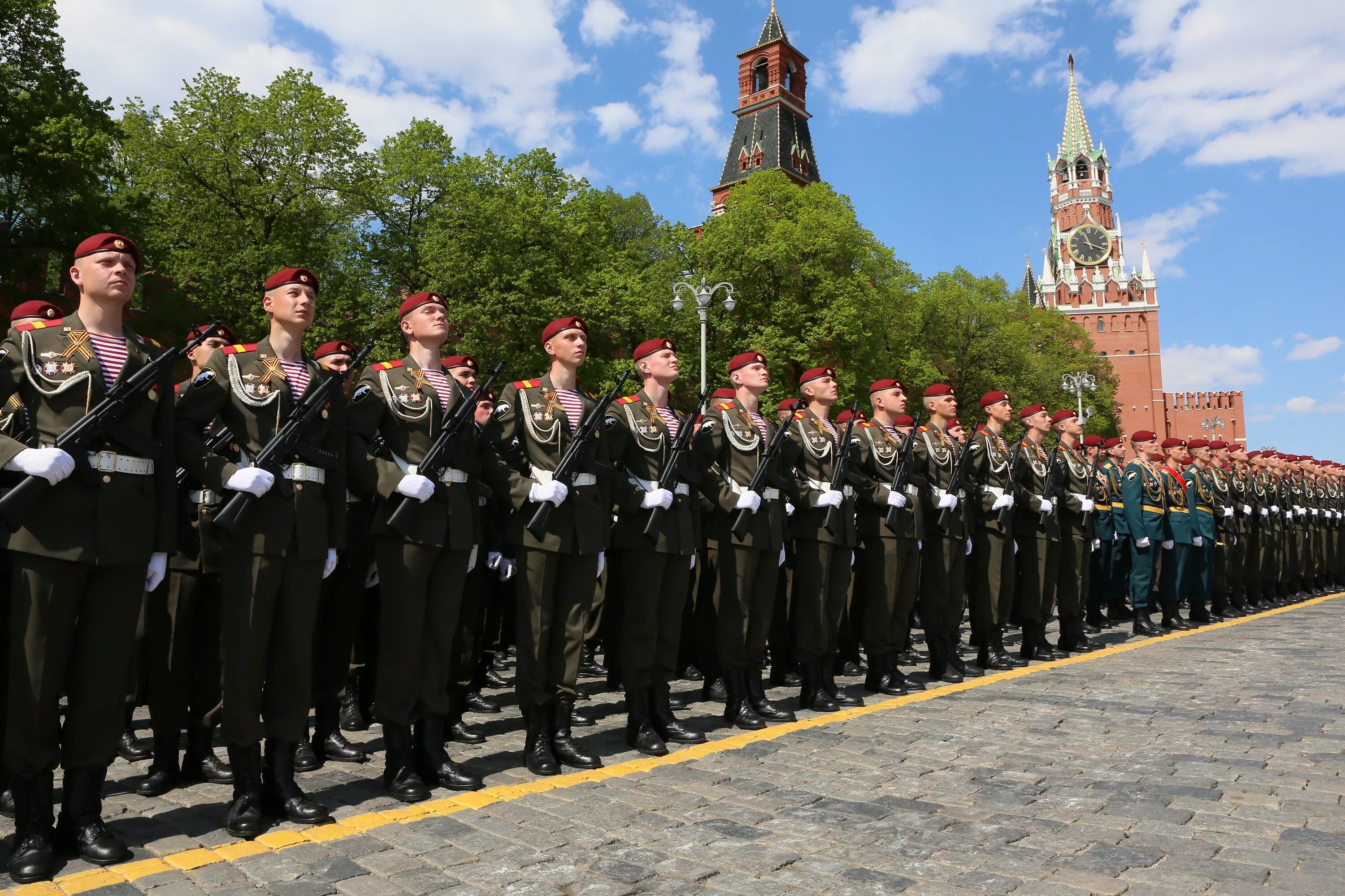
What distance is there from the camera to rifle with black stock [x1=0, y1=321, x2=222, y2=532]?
3.58 meters

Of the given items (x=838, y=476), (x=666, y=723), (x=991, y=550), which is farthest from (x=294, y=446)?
(x=991, y=550)

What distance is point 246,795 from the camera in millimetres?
4090

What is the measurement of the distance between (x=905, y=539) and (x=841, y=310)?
28.3 m

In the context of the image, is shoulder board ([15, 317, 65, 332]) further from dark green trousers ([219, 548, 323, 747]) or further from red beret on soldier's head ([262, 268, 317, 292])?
dark green trousers ([219, 548, 323, 747])

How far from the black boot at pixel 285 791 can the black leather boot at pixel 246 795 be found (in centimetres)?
7

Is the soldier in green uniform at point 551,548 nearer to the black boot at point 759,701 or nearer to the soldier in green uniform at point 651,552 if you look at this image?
the soldier in green uniform at point 651,552

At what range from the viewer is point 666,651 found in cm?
587

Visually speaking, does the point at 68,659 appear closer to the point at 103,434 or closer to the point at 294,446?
the point at 103,434

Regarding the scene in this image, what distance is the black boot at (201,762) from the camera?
4.99 meters

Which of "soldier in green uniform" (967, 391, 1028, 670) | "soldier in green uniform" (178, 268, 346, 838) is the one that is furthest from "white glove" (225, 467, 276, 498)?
"soldier in green uniform" (967, 391, 1028, 670)

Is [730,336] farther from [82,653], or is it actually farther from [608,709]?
[82,653]

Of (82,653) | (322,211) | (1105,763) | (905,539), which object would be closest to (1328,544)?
(905,539)

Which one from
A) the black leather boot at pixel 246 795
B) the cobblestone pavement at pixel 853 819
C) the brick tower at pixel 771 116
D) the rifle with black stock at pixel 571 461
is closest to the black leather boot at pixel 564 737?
the cobblestone pavement at pixel 853 819

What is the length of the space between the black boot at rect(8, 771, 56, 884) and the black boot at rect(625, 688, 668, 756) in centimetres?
284
